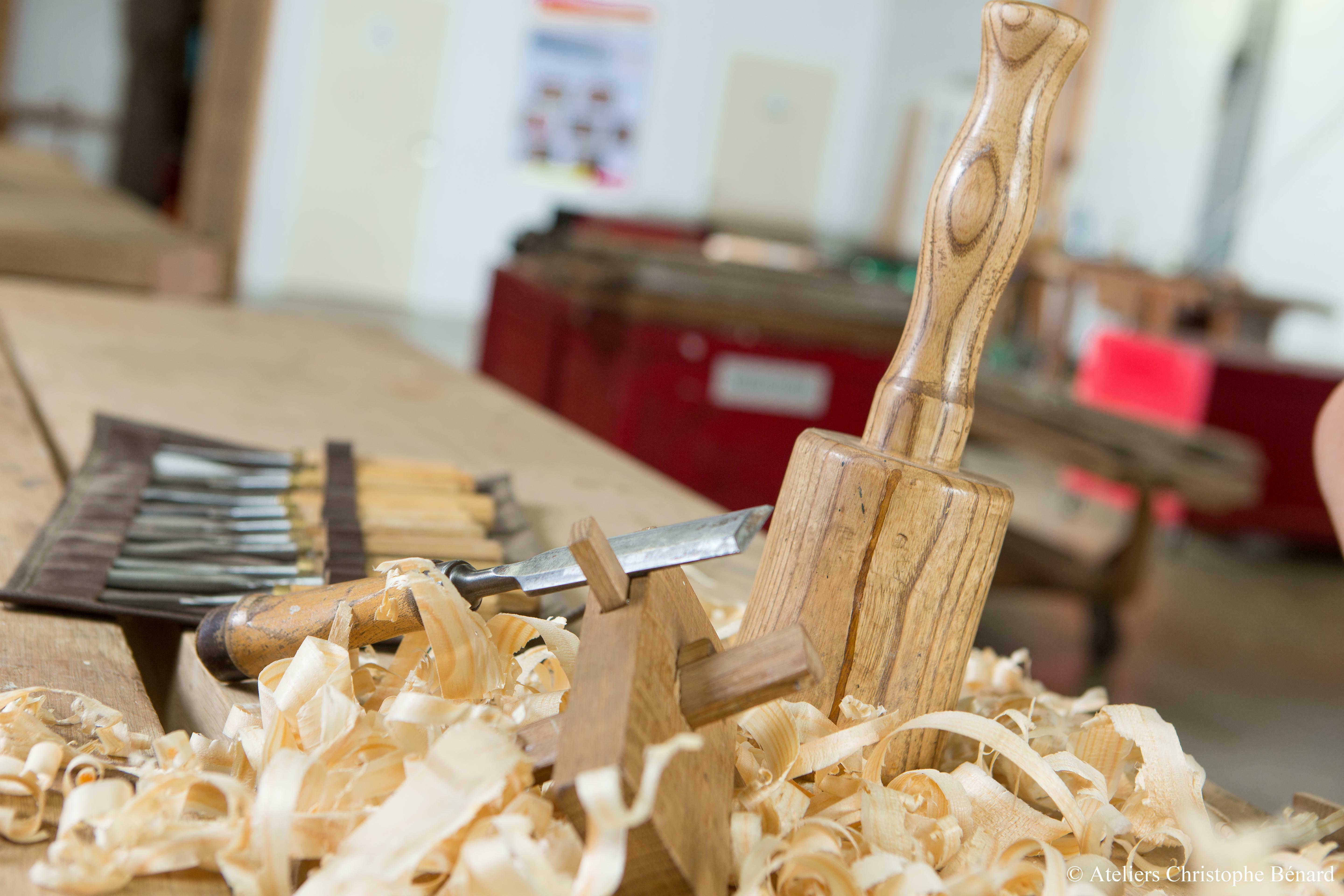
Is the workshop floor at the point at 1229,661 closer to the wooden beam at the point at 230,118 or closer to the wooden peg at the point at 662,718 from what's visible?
the wooden peg at the point at 662,718

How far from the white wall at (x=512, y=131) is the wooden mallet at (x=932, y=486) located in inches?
287

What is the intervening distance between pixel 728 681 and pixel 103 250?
7.17 ft

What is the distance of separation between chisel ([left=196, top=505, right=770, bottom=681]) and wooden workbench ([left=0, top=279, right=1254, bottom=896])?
37 millimetres

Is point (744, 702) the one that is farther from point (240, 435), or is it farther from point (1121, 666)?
point (1121, 666)

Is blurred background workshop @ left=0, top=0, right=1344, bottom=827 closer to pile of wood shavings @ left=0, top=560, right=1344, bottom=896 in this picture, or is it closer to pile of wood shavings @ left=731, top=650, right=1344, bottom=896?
pile of wood shavings @ left=0, top=560, right=1344, bottom=896

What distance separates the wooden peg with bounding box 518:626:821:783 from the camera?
A: 1.45ft

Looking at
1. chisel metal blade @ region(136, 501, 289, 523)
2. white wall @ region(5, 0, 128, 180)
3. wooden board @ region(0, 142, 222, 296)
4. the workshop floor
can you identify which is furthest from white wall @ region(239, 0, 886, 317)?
chisel metal blade @ region(136, 501, 289, 523)

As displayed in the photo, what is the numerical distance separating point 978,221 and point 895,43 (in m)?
9.18

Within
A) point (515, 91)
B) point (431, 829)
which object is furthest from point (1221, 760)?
point (515, 91)

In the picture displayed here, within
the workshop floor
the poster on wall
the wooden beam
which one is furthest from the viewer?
the poster on wall

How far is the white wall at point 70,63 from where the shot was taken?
9.59m

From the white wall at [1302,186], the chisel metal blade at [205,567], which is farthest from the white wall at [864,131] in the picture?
the chisel metal blade at [205,567]

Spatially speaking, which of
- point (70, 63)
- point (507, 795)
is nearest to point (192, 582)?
point (507, 795)

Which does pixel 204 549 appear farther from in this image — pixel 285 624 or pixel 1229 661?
pixel 1229 661
